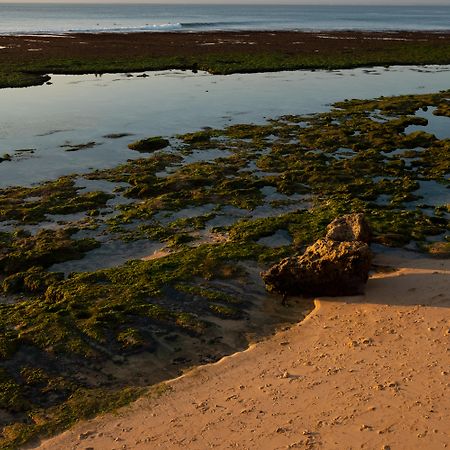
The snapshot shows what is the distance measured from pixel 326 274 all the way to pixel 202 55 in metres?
51.1

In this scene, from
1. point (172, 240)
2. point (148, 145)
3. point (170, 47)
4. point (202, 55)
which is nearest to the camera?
point (172, 240)

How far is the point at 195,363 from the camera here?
10508 millimetres

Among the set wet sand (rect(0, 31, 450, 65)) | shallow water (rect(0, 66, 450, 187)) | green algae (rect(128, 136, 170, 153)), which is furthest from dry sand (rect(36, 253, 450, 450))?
wet sand (rect(0, 31, 450, 65))

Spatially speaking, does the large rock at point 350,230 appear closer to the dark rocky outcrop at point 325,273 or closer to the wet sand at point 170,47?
the dark rocky outcrop at point 325,273

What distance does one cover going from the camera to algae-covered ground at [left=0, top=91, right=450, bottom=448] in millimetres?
10422

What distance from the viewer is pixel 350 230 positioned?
14.4 meters

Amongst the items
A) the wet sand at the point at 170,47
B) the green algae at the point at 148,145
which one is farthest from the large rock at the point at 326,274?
the wet sand at the point at 170,47

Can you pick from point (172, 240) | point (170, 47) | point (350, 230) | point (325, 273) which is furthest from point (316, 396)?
point (170, 47)

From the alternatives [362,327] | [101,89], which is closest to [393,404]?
[362,327]

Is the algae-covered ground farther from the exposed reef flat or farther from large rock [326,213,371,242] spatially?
the exposed reef flat

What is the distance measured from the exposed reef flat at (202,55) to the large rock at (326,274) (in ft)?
121

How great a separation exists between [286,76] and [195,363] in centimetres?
4162

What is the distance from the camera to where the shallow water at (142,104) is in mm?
24844

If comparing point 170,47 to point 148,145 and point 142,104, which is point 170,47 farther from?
point 148,145
